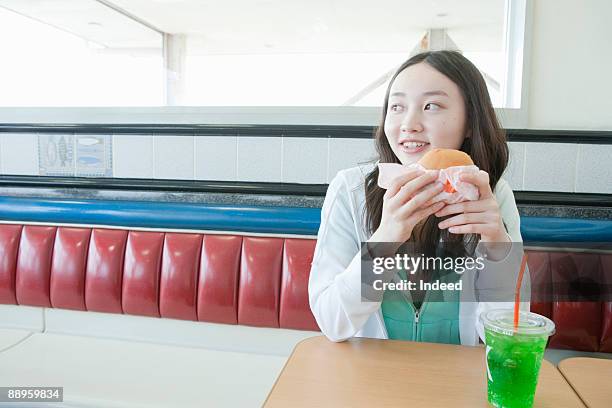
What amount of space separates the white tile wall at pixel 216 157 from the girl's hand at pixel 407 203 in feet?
3.98

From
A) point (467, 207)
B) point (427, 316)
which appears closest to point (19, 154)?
point (427, 316)

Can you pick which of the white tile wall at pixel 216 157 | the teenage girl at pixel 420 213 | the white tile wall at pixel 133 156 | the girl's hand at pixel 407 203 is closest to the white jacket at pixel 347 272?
the teenage girl at pixel 420 213

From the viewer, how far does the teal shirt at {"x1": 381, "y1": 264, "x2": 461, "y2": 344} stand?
3.89 ft

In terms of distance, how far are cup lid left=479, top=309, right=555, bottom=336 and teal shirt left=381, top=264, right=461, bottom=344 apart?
1.16 ft

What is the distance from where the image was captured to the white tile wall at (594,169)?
1.80 metres

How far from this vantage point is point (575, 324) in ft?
5.34

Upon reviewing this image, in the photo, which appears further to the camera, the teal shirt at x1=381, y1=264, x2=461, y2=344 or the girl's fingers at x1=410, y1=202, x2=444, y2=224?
the teal shirt at x1=381, y1=264, x2=461, y2=344

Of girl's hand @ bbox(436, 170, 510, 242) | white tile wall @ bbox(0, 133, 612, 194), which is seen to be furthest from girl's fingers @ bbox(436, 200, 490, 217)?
white tile wall @ bbox(0, 133, 612, 194)

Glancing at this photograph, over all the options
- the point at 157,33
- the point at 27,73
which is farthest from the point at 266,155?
the point at 27,73

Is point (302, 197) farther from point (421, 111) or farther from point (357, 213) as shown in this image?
point (421, 111)

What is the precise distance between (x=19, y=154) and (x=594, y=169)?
8.31ft

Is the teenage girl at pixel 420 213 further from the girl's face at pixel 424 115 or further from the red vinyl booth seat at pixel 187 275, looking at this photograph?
the red vinyl booth seat at pixel 187 275

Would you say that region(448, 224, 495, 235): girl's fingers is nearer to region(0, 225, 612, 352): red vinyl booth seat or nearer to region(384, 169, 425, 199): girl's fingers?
region(384, 169, 425, 199): girl's fingers

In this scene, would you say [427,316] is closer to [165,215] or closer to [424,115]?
[424,115]
